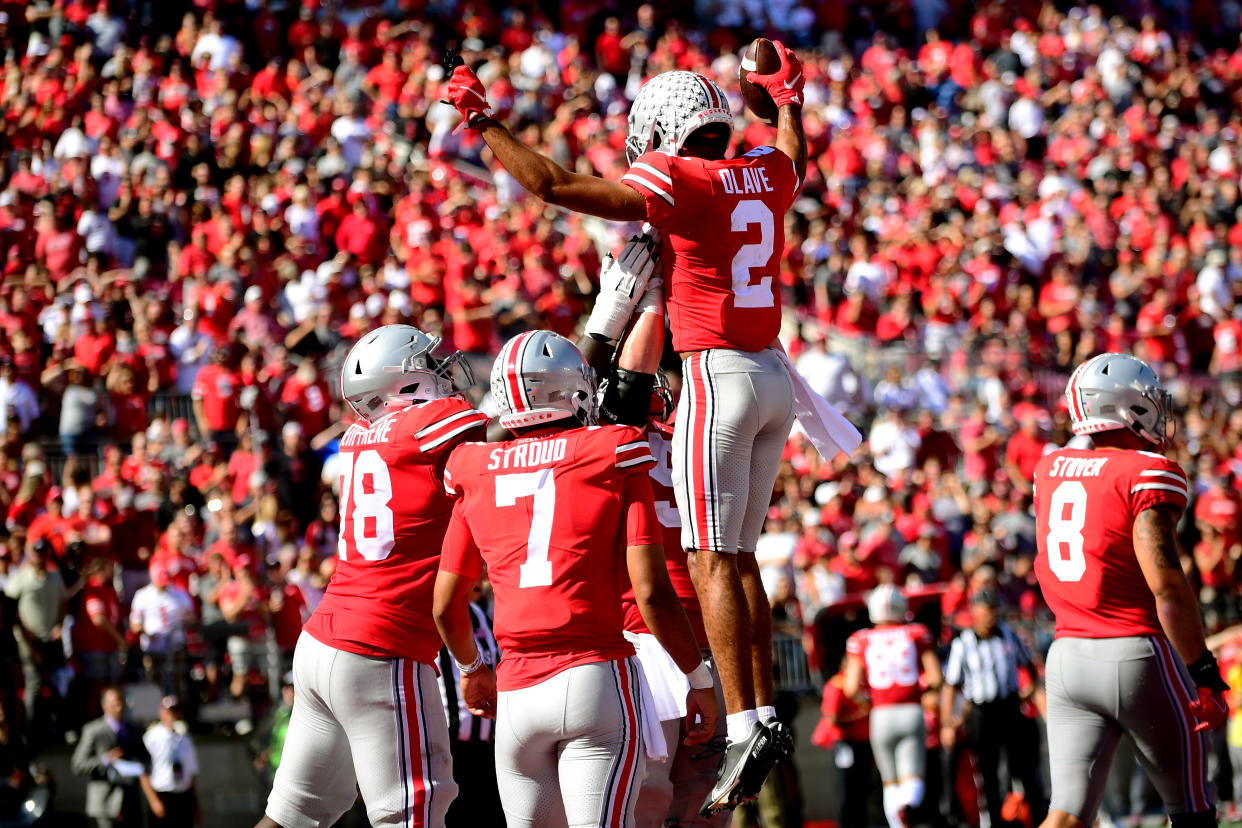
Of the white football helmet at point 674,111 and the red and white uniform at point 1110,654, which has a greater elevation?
the white football helmet at point 674,111

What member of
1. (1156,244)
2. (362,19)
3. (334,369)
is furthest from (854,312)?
(362,19)

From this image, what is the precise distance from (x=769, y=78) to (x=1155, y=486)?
220 centimetres

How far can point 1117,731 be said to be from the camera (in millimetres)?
6715

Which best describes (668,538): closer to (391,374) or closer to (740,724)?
(740,724)

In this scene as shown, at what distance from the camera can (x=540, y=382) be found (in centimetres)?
573

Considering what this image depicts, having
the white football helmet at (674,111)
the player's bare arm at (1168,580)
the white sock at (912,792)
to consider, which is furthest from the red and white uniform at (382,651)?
the white sock at (912,792)

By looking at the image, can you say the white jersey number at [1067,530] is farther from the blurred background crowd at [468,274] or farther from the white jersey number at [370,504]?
the blurred background crowd at [468,274]

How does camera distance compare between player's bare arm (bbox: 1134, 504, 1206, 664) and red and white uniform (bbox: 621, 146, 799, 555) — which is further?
player's bare arm (bbox: 1134, 504, 1206, 664)

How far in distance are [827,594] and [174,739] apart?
204 inches

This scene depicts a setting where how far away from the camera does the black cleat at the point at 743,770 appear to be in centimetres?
584

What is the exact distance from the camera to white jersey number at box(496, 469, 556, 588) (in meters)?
5.56

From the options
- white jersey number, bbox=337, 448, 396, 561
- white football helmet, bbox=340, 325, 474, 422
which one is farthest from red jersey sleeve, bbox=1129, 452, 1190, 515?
white jersey number, bbox=337, 448, 396, 561

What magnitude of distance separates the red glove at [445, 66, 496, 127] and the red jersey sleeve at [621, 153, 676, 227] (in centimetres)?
55

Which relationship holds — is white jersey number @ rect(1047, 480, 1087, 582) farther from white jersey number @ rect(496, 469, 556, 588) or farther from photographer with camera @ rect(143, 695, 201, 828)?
photographer with camera @ rect(143, 695, 201, 828)
